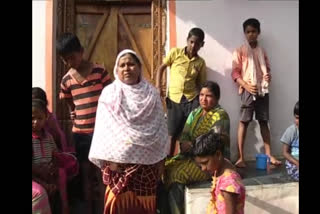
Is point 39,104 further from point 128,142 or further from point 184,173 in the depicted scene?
point 184,173

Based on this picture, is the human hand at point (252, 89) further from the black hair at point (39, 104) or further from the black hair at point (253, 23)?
the black hair at point (39, 104)

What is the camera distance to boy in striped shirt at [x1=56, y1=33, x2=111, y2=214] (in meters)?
3.62

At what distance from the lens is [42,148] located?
10.2ft

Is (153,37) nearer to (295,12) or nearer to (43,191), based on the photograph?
(295,12)

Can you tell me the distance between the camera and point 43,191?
2.96 metres

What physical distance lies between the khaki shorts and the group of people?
12mm

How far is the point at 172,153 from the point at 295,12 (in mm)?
2506

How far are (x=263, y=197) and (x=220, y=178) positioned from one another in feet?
5.07

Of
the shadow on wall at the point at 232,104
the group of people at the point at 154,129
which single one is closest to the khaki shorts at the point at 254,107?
the group of people at the point at 154,129

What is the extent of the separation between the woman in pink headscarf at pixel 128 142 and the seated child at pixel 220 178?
0.73 meters

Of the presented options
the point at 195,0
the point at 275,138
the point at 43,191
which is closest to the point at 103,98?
the point at 43,191
